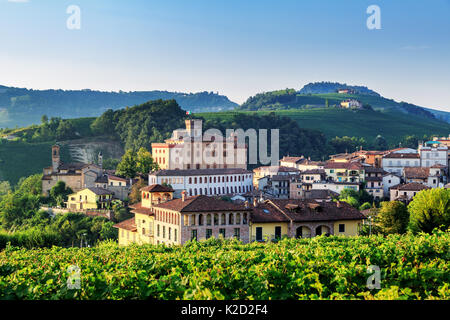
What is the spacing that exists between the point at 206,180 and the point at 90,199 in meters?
13.5

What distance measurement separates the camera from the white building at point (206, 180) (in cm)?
7025

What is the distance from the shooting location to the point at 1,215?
233 feet

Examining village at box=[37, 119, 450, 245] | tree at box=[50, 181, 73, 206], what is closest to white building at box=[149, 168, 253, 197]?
village at box=[37, 119, 450, 245]

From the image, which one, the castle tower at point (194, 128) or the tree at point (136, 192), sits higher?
the castle tower at point (194, 128)

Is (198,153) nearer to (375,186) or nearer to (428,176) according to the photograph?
(375,186)

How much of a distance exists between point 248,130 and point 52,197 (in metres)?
47.5

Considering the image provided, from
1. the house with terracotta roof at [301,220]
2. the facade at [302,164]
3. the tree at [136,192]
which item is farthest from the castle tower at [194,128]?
the house with terracotta roof at [301,220]

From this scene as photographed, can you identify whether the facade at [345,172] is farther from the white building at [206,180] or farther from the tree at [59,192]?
the tree at [59,192]

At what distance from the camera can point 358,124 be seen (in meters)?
148

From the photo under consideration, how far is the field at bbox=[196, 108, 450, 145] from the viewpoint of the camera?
139500 millimetres

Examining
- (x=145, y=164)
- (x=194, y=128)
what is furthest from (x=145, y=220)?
(x=194, y=128)

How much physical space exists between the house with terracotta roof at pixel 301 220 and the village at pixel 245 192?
0.06 meters
